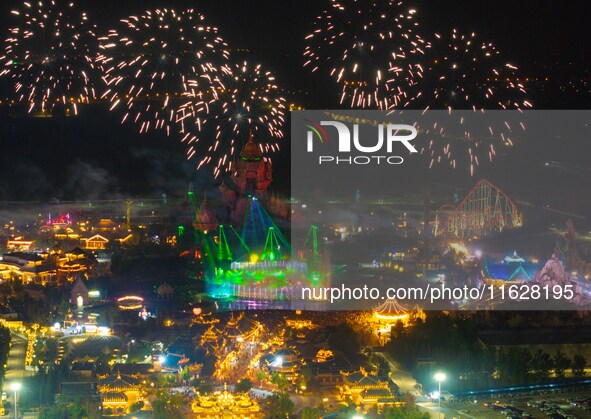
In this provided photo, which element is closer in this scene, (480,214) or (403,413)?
(403,413)

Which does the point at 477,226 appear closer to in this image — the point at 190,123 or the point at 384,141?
the point at 384,141

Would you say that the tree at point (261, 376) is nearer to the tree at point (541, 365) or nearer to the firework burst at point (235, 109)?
the tree at point (541, 365)

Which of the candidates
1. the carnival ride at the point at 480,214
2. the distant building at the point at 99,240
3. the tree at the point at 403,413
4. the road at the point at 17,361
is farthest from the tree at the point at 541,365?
the distant building at the point at 99,240

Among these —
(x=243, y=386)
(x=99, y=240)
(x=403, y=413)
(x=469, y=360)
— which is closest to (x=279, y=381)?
(x=243, y=386)

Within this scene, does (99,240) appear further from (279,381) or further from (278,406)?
(278,406)

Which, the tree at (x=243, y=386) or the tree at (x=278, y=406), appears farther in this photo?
the tree at (x=243, y=386)

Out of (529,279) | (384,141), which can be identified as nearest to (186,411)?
(529,279)
